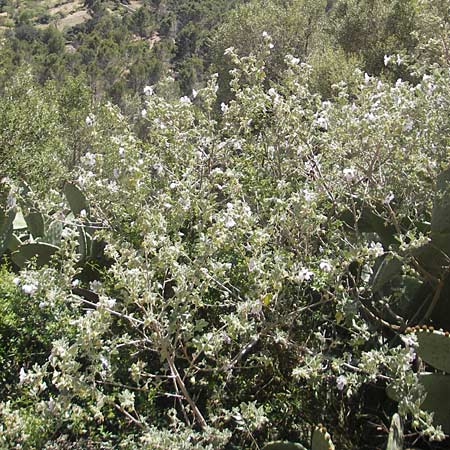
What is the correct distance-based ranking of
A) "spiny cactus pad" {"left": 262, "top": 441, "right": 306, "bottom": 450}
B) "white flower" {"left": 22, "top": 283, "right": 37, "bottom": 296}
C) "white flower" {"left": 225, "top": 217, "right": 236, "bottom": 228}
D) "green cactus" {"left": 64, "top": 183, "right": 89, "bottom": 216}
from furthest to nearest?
1. "green cactus" {"left": 64, "top": 183, "right": 89, "bottom": 216}
2. "white flower" {"left": 225, "top": 217, "right": 236, "bottom": 228}
3. "white flower" {"left": 22, "top": 283, "right": 37, "bottom": 296}
4. "spiny cactus pad" {"left": 262, "top": 441, "right": 306, "bottom": 450}

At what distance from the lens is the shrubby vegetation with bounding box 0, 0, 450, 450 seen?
2.62m

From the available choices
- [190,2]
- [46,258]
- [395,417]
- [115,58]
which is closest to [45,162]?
[46,258]

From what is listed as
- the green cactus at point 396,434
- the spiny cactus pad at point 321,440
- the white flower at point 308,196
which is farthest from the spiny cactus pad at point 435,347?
the white flower at point 308,196

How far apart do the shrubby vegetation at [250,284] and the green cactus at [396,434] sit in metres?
0.01

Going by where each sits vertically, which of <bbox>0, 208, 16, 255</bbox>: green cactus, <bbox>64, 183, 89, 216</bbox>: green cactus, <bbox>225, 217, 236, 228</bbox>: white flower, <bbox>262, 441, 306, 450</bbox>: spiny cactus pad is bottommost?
<bbox>0, 208, 16, 255</bbox>: green cactus

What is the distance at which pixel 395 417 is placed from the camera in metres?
2.30

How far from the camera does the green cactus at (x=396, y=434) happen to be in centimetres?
224

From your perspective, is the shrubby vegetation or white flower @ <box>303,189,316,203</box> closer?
the shrubby vegetation

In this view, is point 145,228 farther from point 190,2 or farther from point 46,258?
point 190,2

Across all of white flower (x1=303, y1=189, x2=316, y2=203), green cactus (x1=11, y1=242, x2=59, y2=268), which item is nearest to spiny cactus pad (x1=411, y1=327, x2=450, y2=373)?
white flower (x1=303, y1=189, x2=316, y2=203)

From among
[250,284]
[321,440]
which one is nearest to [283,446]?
[321,440]

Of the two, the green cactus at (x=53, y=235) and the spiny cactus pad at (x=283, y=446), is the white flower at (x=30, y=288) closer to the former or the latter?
the spiny cactus pad at (x=283, y=446)

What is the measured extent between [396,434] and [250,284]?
118 cm

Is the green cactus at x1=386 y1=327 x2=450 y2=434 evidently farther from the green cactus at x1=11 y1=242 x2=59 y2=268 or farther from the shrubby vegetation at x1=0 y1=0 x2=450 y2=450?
the green cactus at x1=11 y1=242 x2=59 y2=268
